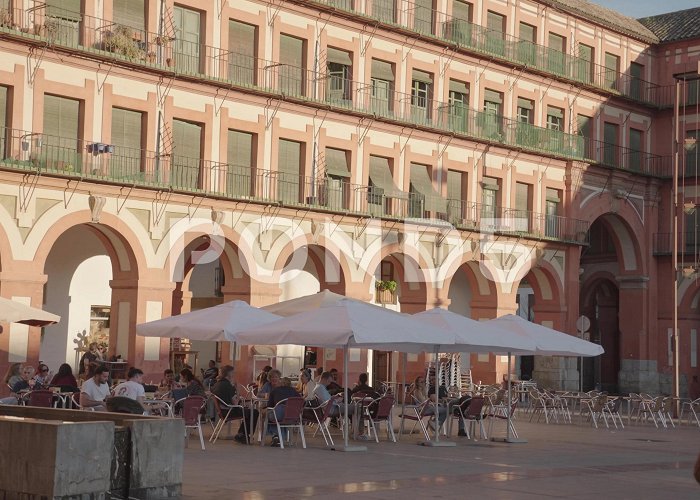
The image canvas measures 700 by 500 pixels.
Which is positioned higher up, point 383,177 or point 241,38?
point 241,38

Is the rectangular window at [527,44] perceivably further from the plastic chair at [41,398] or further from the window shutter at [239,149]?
the plastic chair at [41,398]

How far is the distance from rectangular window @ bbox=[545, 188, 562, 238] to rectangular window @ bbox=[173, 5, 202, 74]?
1627 cm

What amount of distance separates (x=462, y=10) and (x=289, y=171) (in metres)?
9.92

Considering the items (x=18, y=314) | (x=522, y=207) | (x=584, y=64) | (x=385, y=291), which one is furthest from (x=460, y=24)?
(x=18, y=314)

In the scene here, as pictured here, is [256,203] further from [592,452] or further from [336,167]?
[592,452]

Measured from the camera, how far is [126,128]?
32281 millimetres

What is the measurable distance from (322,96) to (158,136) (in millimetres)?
6219

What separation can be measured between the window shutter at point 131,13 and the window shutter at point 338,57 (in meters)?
6.83

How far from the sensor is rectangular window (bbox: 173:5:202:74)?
33312mm

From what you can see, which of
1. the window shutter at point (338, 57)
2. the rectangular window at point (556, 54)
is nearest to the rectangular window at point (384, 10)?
the window shutter at point (338, 57)

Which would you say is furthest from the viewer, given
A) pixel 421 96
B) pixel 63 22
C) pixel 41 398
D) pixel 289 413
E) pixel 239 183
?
pixel 421 96

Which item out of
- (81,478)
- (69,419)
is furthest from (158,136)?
(81,478)

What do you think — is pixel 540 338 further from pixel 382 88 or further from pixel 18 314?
pixel 382 88

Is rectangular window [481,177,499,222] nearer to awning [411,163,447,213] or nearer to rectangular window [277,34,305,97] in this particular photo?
awning [411,163,447,213]
